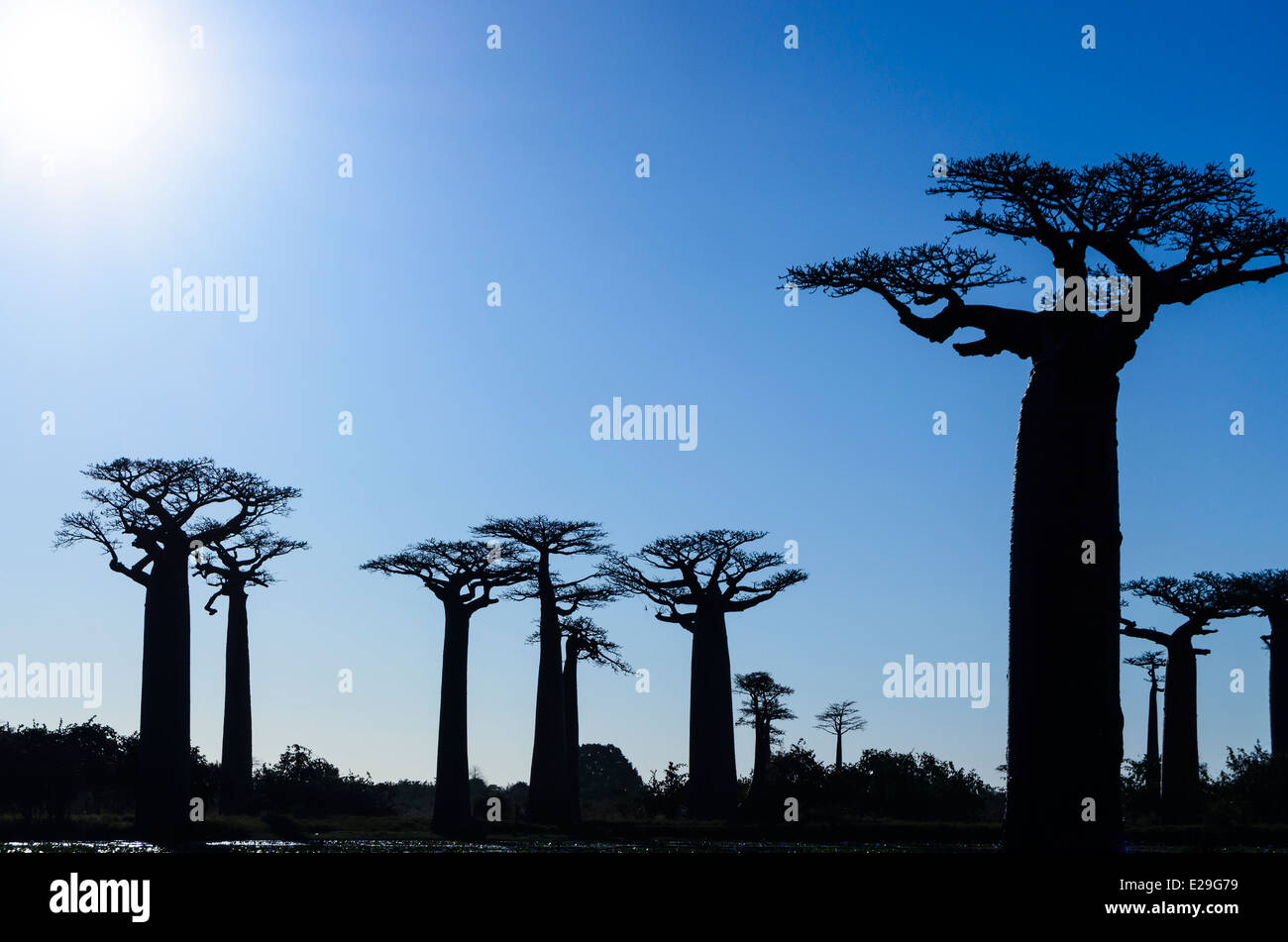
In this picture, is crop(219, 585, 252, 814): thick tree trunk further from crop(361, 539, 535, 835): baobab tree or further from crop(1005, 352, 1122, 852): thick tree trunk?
crop(1005, 352, 1122, 852): thick tree trunk

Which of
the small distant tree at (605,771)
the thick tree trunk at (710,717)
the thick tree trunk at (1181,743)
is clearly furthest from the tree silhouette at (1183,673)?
the small distant tree at (605,771)

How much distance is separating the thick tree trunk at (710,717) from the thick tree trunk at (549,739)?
4.31 meters

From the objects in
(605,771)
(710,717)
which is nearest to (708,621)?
(710,717)

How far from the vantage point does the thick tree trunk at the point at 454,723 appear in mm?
35844

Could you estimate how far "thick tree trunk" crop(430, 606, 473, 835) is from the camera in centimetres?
3584

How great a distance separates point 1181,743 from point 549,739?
16348 millimetres

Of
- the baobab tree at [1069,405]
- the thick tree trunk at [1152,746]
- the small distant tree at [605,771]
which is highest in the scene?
the baobab tree at [1069,405]

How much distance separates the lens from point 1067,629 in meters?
14.3

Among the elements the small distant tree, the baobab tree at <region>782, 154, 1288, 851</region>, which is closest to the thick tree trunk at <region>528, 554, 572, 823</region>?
the baobab tree at <region>782, 154, 1288, 851</region>

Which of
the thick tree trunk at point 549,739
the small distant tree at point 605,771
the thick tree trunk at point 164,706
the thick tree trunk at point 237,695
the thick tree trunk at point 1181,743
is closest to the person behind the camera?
the thick tree trunk at point 164,706

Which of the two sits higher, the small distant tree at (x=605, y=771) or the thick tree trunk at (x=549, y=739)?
the thick tree trunk at (x=549, y=739)

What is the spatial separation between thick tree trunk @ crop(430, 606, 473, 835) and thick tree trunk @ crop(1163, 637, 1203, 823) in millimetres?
17579

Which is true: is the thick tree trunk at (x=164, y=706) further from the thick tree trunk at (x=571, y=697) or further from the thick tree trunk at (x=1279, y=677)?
the thick tree trunk at (x=1279, y=677)

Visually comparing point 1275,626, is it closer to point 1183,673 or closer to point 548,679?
point 1183,673
